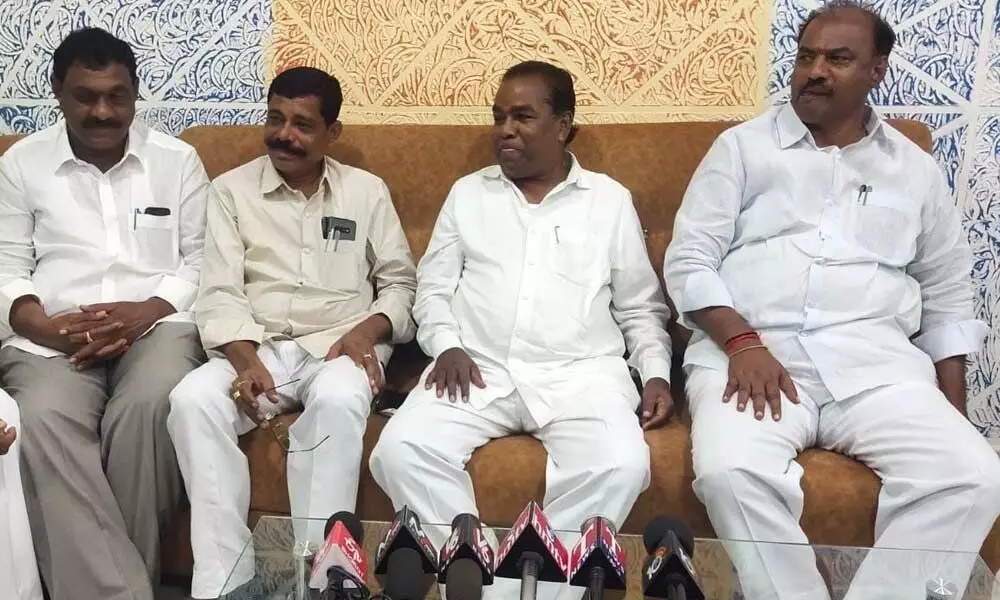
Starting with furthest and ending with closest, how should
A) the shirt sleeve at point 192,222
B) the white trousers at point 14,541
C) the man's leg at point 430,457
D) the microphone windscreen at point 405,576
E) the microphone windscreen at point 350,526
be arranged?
the shirt sleeve at point 192,222 < the man's leg at point 430,457 < the white trousers at point 14,541 < the microphone windscreen at point 350,526 < the microphone windscreen at point 405,576

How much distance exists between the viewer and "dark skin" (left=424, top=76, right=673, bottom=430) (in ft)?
6.78

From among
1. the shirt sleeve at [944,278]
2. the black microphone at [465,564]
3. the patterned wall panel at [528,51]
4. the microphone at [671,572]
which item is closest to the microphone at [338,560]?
the black microphone at [465,564]

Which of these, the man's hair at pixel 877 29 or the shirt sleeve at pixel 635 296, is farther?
the shirt sleeve at pixel 635 296

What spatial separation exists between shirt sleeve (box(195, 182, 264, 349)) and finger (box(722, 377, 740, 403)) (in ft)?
3.40

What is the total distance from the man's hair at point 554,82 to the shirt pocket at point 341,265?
0.56 metres

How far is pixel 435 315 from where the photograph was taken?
218 cm

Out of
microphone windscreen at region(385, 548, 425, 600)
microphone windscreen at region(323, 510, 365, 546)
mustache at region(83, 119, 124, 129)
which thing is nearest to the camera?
microphone windscreen at region(385, 548, 425, 600)

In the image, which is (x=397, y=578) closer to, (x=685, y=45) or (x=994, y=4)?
(x=685, y=45)

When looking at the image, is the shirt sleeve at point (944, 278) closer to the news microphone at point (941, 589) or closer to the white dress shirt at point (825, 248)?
the white dress shirt at point (825, 248)

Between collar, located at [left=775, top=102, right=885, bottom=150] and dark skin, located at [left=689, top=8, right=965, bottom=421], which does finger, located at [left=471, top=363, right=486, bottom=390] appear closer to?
dark skin, located at [left=689, top=8, right=965, bottom=421]

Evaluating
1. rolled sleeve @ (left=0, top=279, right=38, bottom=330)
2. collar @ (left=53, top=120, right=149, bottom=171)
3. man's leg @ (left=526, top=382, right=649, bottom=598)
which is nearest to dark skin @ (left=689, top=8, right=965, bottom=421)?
man's leg @ (left=526, top=382, right=649, bottom=598)

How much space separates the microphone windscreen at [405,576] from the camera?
1.31 metres

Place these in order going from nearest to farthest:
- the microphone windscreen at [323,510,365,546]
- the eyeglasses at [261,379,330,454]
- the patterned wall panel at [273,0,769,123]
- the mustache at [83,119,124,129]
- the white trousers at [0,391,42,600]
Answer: the microphone windscreen at [323,510,365,546] < the white trousers at [0,391,42,600] < the eyeglasses at [261,379,330,454] < the mustache at [83,119,124,129] < the patterned wall panel at [273,0,769,123]

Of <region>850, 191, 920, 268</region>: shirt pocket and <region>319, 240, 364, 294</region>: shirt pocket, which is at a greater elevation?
<region>850, 191, 920, 268</region>: shirt pocket
